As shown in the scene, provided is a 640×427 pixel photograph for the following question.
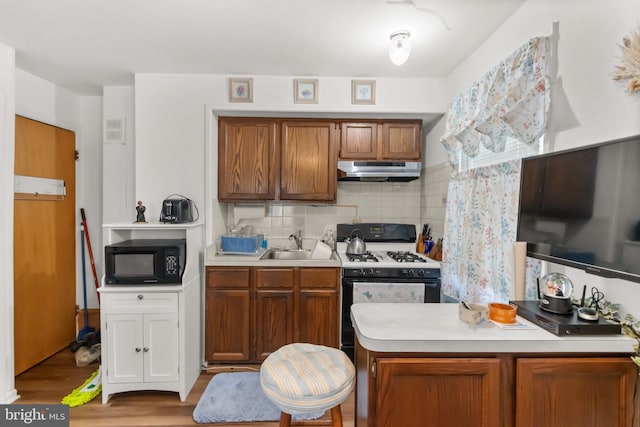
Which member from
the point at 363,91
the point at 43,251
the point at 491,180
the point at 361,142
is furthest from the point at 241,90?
the point at 43,251

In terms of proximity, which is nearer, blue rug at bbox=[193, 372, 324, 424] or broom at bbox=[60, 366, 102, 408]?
blue rug at bbox=[193, 372, 324, 424]

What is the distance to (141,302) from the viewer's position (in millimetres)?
2139

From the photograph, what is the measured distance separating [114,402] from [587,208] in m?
2.99

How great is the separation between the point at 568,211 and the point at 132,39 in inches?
107

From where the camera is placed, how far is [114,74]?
2629 mm

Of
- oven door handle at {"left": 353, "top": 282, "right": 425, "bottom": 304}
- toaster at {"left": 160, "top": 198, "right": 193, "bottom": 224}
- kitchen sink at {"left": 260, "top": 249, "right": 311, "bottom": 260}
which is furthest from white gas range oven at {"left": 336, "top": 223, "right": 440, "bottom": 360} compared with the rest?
toaster at {"left": 160, "top": 198, "right": 193, "bottom": 224}

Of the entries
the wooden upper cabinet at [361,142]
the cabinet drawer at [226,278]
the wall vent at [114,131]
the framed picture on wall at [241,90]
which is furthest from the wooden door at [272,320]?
the wall vent at [114,131]

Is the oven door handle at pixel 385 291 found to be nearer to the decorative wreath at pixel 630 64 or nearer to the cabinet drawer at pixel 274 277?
the cabinet drawer at pixel 274 277

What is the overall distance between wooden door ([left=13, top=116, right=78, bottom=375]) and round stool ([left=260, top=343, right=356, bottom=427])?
251cm

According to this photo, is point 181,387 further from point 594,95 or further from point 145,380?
point 594,95

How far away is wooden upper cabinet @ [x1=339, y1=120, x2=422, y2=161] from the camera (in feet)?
9.45

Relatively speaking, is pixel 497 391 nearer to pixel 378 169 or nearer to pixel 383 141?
pixel 378 169

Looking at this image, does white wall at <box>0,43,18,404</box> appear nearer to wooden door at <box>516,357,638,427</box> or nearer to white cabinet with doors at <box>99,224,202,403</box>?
white cabinet with doors at <box>99,224,202,403</box>

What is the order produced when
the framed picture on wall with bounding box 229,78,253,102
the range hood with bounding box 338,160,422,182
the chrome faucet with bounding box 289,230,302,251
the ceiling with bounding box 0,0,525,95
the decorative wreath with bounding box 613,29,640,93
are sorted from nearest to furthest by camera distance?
the decorative wreath with bounding box 613,29,640,93, the ceiling with bounding box 0,0,525,95, the framed picture on wall with bounding box 229,78,253,102, the range hood with bounding box 338,160,422,182, the chrome faucet with bounding box 289,230,302,251
